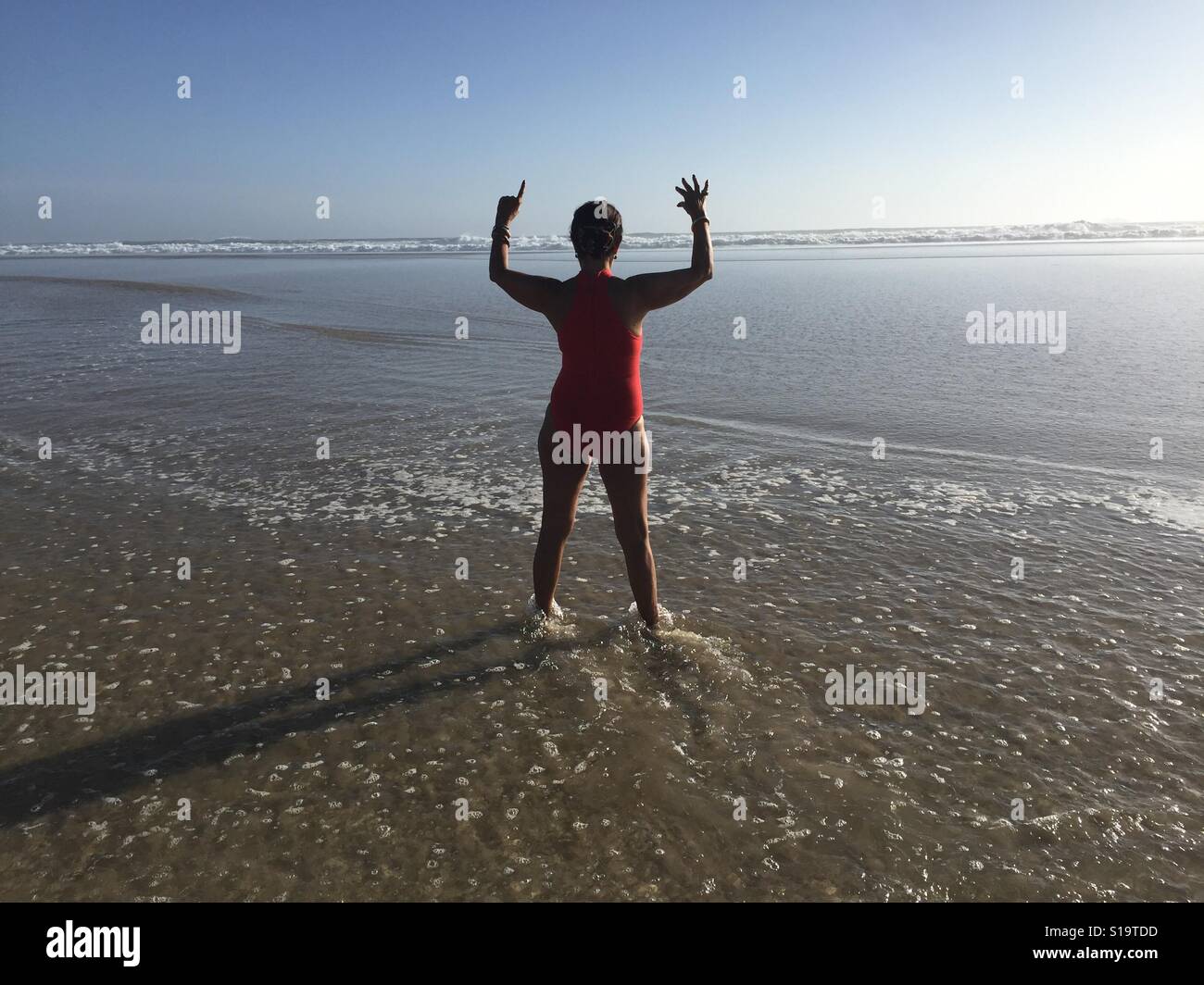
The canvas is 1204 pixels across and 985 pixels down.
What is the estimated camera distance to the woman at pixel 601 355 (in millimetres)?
4270

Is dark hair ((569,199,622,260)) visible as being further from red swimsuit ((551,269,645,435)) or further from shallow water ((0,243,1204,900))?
shallow water ((0,243,1204,900))

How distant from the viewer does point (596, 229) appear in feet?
14.2

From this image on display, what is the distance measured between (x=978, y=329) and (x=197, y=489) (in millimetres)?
14869

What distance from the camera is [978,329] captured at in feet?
52.4

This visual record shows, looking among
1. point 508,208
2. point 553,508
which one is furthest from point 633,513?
point 508,208

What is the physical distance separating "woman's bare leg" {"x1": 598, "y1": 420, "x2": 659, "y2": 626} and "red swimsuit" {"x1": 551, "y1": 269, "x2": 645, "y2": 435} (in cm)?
19

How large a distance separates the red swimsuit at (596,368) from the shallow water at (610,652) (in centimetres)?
139

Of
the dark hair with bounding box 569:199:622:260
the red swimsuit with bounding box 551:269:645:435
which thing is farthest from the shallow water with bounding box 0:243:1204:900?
the dark hair with bounding box 569:199:622:260

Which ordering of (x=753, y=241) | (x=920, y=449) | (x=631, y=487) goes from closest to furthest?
(x=631, y=487) → (x=920, y=449) → (x=753, y=241)

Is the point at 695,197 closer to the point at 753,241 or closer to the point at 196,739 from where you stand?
the point at 196,739

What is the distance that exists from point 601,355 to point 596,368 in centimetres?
8

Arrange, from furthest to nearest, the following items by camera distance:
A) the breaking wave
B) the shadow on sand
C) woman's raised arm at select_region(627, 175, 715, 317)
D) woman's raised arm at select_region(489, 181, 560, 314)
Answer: the breaking wave
woman's raised arm at select_region(489, 181, 560, 314)
woman's raised arm at select_region(627, 175, 715, 317)
the shadow on sand

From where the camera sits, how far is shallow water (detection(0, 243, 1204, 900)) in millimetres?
3092
